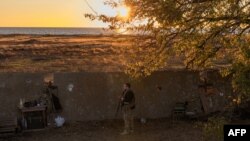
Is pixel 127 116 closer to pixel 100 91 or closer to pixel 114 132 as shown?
pixel 114 132

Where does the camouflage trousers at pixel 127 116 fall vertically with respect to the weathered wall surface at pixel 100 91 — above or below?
below

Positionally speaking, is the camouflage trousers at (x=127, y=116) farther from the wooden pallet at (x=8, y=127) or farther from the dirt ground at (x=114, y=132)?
the wooden pallet at (x=8, y=127)

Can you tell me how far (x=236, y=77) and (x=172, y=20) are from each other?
1803 mm

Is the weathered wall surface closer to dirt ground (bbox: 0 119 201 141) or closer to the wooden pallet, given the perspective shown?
dirt ground (bbox: 0 119 201 141)

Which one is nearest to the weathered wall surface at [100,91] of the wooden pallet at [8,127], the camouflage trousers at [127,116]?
the wooden pallet at [8,127]

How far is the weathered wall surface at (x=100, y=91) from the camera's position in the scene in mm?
18719

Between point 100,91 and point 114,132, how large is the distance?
218cm

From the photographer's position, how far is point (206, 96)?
20.0 meters

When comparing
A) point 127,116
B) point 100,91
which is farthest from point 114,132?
point 100,91

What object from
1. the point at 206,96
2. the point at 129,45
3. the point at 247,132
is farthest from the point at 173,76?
the point at 247,132

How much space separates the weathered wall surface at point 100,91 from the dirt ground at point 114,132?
1.67 feet

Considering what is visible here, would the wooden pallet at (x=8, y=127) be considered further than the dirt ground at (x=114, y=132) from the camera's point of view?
Yes

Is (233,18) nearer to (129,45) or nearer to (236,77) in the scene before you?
(236,77)

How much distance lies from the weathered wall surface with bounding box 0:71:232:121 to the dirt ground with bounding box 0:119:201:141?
0.51 meters
